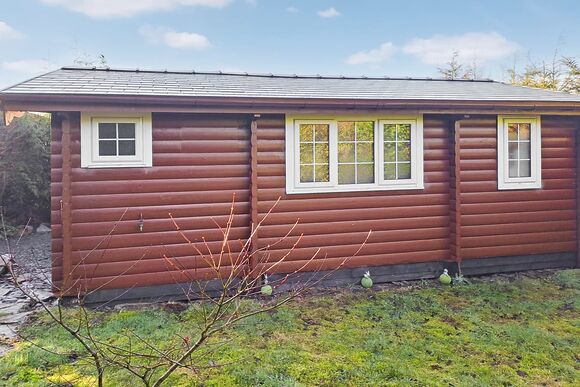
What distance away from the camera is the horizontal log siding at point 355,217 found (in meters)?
5.32

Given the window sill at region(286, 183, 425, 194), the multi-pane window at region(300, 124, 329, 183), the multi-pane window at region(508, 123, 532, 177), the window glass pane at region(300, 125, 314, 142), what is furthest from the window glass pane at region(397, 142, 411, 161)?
the multi-pane window at region(508, 123, 532, 177)

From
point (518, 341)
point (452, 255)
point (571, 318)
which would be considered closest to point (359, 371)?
point (518, 341)

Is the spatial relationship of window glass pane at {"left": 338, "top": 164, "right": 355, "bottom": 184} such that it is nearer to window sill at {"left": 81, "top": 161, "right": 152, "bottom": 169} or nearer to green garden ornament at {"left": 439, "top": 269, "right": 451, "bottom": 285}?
green garden ornament at {"left": 439, "top": 269, "right": 451, "bottom": 285}

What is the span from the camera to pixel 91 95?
437 centimetres

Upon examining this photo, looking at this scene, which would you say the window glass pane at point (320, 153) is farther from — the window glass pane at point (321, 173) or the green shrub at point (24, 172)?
the green shrub at point (24, 172)

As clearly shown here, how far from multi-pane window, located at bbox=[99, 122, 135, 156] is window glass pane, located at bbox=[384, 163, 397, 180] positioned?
3.47 metres

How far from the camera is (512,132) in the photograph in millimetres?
6137

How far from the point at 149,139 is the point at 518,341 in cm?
458

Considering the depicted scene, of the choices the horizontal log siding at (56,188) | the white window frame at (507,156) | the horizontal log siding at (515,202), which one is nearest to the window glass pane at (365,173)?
the horizontal log siding at (515,202)

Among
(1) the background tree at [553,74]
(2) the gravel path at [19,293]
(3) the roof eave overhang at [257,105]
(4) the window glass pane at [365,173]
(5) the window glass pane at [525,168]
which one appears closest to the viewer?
(2) the gravel path at [19,293]

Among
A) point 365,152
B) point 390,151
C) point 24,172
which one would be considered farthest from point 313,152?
point 24,172

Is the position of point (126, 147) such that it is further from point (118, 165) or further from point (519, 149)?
point (519, 149)

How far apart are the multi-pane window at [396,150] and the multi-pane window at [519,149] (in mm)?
1745

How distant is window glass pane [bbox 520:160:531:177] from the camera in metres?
6.23
